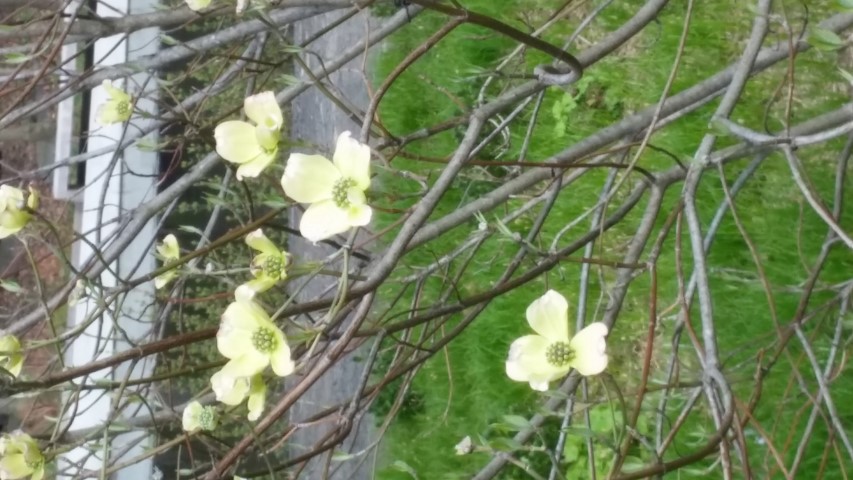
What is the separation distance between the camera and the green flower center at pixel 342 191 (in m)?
0.79

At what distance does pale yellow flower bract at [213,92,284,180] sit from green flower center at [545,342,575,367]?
37 cm

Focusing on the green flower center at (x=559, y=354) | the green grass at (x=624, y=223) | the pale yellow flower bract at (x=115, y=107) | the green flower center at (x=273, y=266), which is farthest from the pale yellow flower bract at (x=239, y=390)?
the pale yellow flower bract at (x=115, y=107)

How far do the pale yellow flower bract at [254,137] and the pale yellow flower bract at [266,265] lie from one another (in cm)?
9

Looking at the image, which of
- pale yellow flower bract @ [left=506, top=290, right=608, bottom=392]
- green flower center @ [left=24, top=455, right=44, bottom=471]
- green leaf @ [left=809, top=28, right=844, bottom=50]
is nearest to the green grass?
pale yellow flower bract @ [left=506, top=290, right=608, bottom=392]

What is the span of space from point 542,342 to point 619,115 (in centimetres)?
151

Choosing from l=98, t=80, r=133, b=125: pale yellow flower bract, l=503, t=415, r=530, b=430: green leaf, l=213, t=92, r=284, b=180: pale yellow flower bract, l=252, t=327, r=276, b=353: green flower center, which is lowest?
l=503, t=415, r=530, b=430: green leaf

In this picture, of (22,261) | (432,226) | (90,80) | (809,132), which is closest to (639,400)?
(432,226)

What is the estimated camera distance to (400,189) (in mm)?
2594

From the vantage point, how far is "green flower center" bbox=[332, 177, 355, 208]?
2.58ft

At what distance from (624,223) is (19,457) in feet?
5.14

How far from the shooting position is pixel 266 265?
86 centimetres

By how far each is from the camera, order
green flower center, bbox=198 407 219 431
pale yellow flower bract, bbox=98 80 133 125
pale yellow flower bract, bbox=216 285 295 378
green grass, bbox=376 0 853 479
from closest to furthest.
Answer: pale yellow flower bract, bbox=216 285 295 378 < green flower center, bbox=198 407 219 431 < pale yellow flower bract, bbox=98 80 133 125 < green grass, bbox=376 0 853 479

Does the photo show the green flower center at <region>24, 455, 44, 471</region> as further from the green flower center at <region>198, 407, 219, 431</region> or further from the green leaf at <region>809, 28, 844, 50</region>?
the green leaf at <region>809, 28, 844, 50</region>

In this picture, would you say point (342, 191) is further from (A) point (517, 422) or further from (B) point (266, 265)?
(A) point (517, 422)
